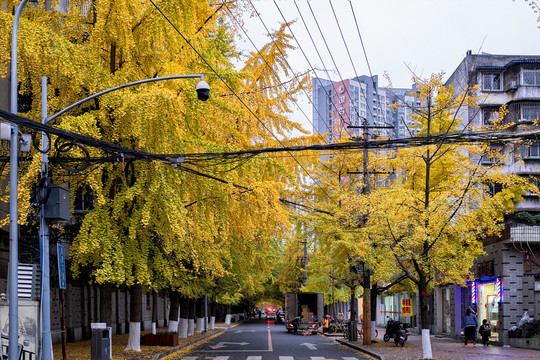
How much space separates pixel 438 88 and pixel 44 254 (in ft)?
54.4

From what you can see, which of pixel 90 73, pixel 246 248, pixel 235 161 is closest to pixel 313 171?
pixel 246 248

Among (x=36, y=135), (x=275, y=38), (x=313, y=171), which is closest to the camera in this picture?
(x=36, y=135)

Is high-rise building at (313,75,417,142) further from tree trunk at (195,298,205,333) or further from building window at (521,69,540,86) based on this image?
tree trunk at (195,298,205,333)

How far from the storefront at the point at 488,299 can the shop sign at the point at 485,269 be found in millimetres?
296

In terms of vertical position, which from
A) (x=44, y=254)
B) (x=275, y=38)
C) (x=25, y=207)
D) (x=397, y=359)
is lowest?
(x=397, y=359)

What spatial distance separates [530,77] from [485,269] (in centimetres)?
1423

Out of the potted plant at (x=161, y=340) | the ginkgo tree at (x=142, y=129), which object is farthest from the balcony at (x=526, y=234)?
the potted plant at (x=161, y=340)

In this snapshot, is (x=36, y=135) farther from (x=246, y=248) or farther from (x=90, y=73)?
(x=246, y=248)

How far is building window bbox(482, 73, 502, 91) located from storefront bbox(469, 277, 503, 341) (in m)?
13.7

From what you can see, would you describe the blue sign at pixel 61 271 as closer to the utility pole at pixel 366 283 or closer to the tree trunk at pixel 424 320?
the tree trunk at pixel 424 320

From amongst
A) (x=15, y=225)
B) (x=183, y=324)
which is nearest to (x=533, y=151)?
(x=183, y=324)

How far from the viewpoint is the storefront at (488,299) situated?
36.6 meters

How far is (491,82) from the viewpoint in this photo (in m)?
47.0

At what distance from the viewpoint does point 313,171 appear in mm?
38125
